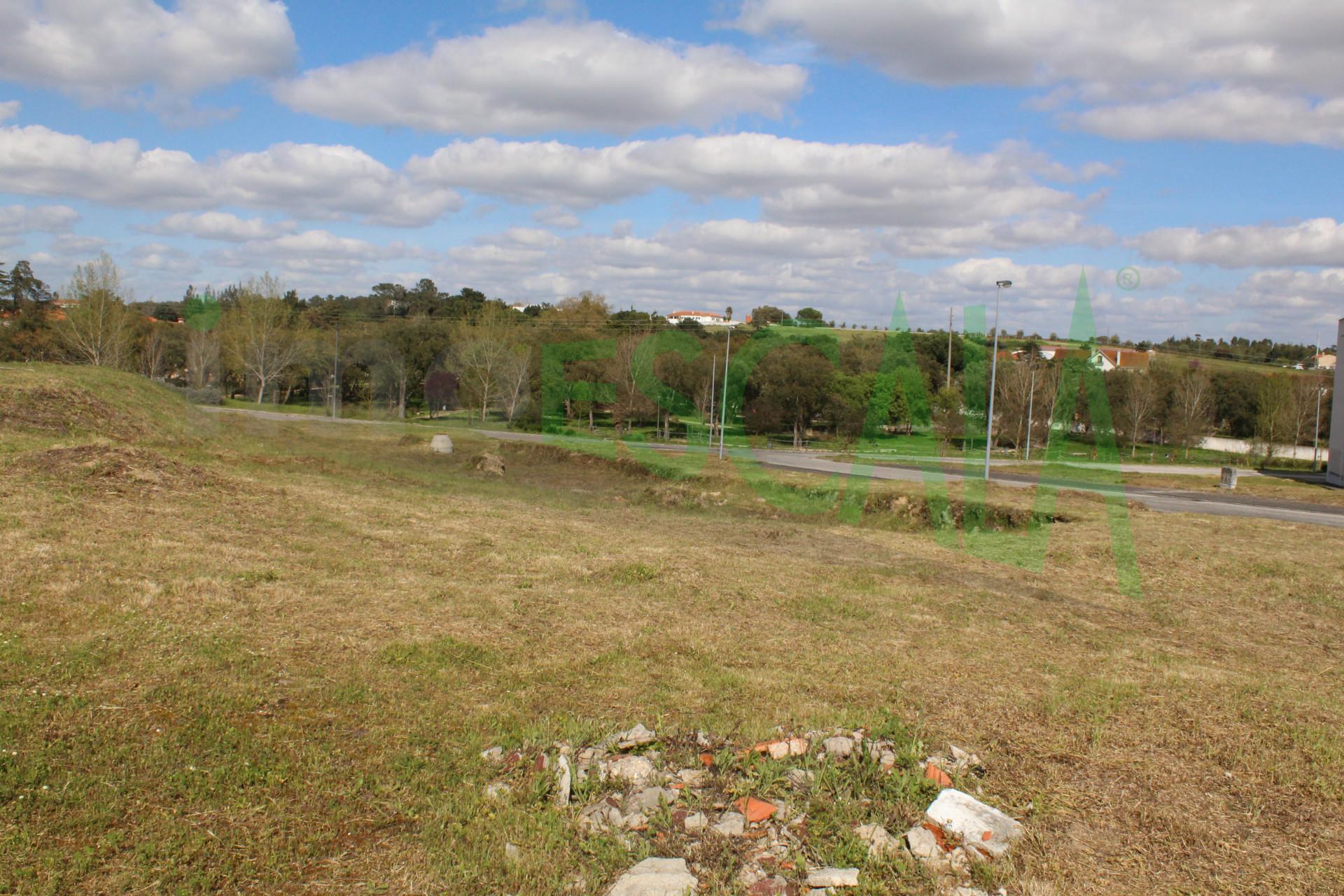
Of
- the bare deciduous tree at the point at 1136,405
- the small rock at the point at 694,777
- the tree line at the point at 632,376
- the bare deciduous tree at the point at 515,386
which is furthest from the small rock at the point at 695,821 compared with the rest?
the bare deciduous tree at the point at 1136,405

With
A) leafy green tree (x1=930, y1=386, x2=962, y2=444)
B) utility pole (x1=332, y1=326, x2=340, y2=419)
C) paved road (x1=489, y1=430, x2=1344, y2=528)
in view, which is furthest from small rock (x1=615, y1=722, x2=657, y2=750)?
utility pole (x1=332, y1=326, x2=340, y2=419)

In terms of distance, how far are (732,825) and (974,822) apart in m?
1.29

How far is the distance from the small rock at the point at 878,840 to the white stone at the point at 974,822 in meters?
0.32

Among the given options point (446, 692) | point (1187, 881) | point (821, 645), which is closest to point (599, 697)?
point (446, 692)

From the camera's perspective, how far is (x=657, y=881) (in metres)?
4.07

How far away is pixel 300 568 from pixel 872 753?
6.75m

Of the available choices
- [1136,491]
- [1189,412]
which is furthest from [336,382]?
[1189,412]

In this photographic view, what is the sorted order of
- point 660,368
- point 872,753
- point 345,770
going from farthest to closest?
point 660,368
point 872,753
point 345,770

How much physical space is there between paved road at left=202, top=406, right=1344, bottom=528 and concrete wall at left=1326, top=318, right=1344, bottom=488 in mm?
10955

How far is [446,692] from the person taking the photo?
21.2 feet

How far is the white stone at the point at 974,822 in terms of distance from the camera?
4508 mm

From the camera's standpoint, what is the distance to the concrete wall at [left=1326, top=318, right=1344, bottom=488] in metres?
35.0

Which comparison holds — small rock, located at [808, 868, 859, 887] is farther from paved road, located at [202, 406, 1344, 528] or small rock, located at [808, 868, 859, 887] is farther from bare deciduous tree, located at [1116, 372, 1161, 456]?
bare deciduous tree, located at [1116, 372, 1161, 456]

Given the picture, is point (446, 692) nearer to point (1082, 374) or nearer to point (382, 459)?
point (382, 459)
